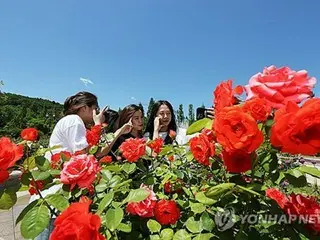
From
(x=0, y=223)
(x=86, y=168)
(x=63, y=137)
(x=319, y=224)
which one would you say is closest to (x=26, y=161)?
(x=86, y=168)

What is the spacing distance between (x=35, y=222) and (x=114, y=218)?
0.19m

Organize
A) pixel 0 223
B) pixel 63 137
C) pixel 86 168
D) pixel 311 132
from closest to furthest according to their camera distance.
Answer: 1. pixel 311 132
2. pixel 86 168
3. pixel 63 137
4. pixel 0 223

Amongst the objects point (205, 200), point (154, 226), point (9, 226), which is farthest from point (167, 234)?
point (9, 226)

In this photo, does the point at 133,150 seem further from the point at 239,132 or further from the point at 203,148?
the point at 239,132

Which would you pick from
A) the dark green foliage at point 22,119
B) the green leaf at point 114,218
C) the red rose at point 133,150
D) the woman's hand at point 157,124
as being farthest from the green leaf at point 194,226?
the dark green foliage at point 22,119

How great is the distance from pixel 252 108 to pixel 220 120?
0.23 ft

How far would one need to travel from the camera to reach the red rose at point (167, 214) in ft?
3.01

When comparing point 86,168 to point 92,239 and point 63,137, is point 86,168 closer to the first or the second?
point 92,239

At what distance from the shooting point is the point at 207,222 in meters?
0.78

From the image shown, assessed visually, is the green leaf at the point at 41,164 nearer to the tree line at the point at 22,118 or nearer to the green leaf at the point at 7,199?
the green leaf at the point at 7,199

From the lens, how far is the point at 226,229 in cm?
73

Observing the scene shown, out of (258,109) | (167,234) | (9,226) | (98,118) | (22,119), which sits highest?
(22,119)

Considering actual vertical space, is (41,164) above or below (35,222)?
above

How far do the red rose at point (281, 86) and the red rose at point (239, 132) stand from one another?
0.08 metres
